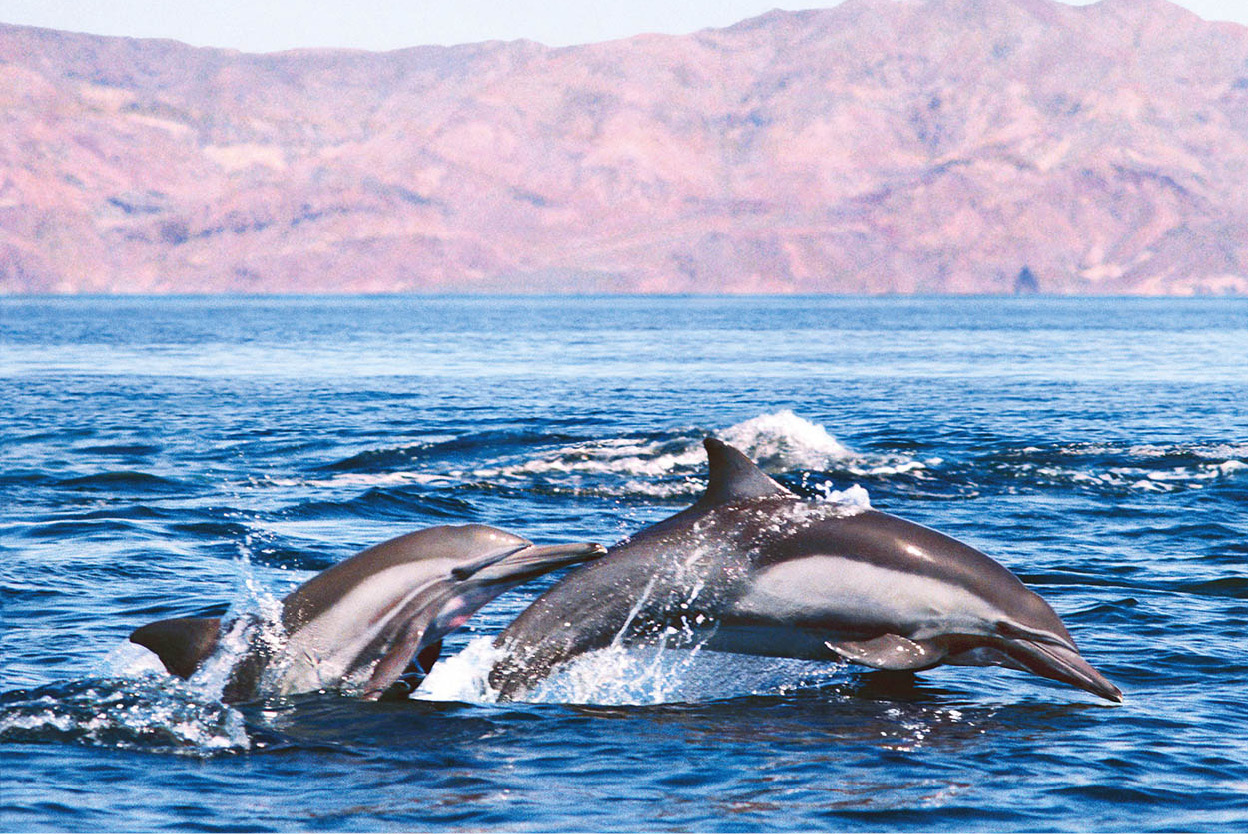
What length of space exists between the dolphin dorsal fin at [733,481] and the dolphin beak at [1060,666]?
209 cm

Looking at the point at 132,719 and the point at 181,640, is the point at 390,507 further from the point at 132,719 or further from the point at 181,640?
the point at 181,640

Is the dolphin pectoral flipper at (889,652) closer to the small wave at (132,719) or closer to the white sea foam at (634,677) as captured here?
the white sea foam at (634,677)

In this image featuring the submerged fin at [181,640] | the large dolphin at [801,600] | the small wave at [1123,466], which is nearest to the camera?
the submerged fin at [181,640]

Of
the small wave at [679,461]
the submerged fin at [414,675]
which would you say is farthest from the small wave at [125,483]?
the submerged fin at [414,675]

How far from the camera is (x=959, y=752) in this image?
10.5m

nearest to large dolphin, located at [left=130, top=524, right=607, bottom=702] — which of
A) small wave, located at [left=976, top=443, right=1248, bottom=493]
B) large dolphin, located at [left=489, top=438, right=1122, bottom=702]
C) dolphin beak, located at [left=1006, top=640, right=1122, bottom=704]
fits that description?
large dolphin, located at [left=489, top=438, right=1122, bottom=702]

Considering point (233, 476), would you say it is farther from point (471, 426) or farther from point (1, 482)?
point (471, 426)

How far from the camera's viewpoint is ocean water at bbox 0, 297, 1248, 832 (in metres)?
9.67

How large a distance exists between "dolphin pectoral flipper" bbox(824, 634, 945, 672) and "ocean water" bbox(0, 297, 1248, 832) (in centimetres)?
52

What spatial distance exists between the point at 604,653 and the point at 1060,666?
3.29 meters

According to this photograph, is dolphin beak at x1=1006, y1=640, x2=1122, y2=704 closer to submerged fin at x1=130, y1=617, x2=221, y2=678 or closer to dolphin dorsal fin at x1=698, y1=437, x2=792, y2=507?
dolphin dorsal fin at x1=698, y1=437, x2=792, y2=507

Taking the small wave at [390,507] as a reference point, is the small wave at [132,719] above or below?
below

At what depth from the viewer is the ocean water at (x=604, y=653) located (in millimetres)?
9672

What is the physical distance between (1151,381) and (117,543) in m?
42.5
